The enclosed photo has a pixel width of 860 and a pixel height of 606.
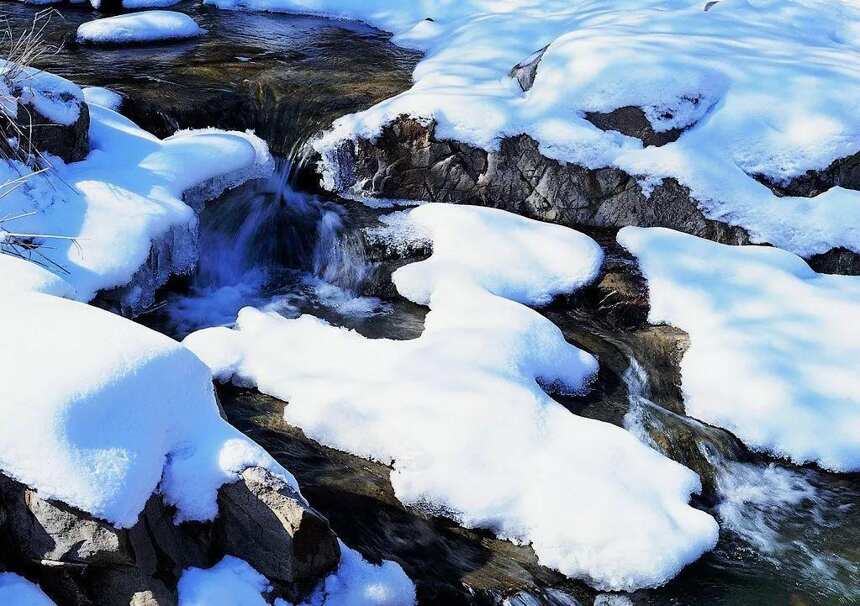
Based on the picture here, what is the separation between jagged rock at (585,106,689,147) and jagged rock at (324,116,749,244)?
34 cm

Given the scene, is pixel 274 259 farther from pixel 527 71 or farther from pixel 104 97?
pixel 527 71

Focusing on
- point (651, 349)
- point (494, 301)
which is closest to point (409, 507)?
point (494, 301)

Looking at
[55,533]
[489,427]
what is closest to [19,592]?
[55,533]

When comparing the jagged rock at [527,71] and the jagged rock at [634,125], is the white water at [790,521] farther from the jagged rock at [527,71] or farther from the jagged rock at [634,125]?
the jagged rock at [527,71]

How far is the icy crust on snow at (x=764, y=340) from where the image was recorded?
4.08 meters

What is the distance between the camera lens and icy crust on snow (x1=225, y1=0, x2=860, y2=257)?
552 centimetres

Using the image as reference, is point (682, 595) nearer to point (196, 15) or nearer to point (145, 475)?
point (145, 475)

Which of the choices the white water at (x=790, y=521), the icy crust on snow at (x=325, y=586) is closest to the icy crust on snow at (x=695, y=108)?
the white water at (x=790, y=521)

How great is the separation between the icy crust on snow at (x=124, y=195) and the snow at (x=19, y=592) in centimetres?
183

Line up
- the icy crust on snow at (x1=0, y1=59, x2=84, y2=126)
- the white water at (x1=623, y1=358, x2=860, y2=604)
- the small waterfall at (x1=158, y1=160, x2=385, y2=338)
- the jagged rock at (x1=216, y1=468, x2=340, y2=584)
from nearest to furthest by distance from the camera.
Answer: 1. the jagged rock at (x1=216, y1=468, x2=340, y2=584)
2. the white water at (x1=623, y1=358, x2=860, y2=604)
3. the icy crust on snow at (x1=0, y1=59, x2=84, y2=126)
4. the small waterfall at (x1=158, y1=160, x2=385, y2=338)

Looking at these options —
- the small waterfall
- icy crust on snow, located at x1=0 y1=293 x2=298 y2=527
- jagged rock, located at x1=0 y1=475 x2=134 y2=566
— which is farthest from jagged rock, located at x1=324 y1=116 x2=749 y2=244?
jagged rock, located at x1=0 y1=475 x2=134 y2=566

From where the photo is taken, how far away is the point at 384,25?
27.9ft

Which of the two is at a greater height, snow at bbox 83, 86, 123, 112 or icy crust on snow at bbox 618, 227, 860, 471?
snow at bbox 83, 86, 123, 112

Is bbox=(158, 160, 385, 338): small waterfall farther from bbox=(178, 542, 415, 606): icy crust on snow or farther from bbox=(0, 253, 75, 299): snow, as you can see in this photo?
bbox=(178, 542, 415, 606): icy crust on snow
